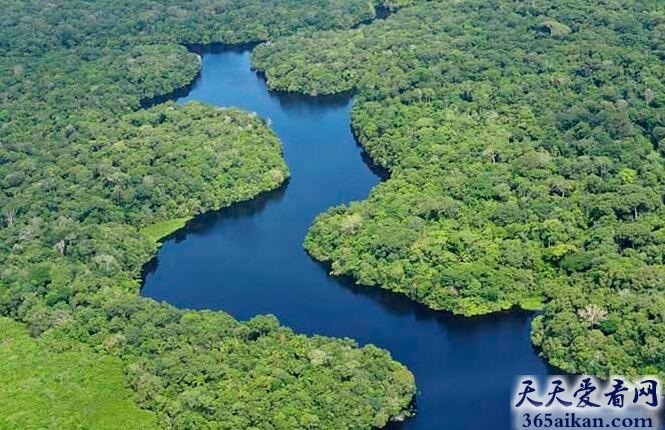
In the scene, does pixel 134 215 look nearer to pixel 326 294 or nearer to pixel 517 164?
pixel 326 294

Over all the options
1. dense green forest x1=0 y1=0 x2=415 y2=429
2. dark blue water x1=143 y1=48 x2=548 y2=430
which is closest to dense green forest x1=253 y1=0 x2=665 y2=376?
dark blue water x1=143 y1=48 x2=548 y2=430

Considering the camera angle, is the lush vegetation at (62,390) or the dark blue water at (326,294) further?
the dark blue water at (326,294)

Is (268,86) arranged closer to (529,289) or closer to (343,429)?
(529,289)

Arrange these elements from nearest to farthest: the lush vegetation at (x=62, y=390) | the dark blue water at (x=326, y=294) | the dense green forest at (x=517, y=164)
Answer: the lush vegetation at (x=62, y=390), the dark blue water at (x=326, y=294), the dense green forest at (x=517, y=164)

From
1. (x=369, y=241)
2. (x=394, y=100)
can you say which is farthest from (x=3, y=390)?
(x=394, y=100)

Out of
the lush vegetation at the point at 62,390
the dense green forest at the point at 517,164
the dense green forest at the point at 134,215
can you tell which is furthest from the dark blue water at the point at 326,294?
the lush vegetation at the point at 62,390

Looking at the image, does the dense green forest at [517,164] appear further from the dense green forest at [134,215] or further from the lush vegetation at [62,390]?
the lush vegetation at [62,390]

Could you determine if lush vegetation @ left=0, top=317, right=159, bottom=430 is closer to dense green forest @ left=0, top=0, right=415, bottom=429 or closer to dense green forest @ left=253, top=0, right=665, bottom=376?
dense green forest @ left=0, top=0, right=415, bottom=429
